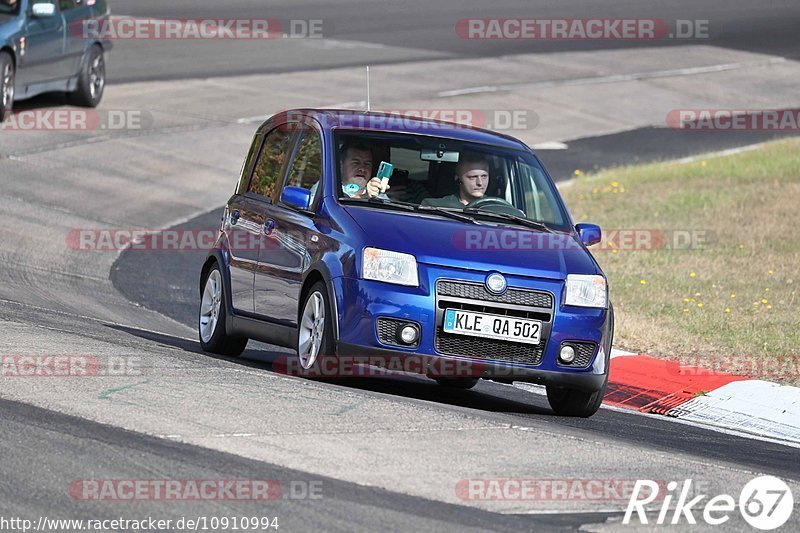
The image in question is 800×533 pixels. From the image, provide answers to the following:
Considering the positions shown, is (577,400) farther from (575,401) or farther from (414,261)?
(414,261)

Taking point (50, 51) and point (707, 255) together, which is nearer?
point (707, 255)

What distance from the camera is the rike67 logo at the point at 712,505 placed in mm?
6652

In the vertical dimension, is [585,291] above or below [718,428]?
above

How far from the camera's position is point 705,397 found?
36.7 feet

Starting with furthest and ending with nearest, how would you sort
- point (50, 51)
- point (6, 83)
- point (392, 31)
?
→ point (392, 31)
point (50, 51)
point (6, 83)

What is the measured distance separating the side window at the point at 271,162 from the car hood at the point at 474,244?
1.33 m

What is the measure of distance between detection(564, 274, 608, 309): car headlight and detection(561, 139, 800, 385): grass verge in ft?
9.83

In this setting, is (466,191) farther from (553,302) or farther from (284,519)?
(284,519)

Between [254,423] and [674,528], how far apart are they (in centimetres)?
218

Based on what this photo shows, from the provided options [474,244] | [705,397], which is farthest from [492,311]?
[705,397]

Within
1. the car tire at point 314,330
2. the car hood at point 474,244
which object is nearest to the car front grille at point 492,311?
the car hood at point 474,244

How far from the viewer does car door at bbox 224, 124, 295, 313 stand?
10.6 metres

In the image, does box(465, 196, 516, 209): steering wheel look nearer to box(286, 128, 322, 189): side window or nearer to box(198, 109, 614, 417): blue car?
box(198, 109, 614, 417): blue car

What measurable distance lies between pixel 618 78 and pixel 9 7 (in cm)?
1435
